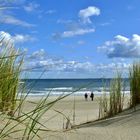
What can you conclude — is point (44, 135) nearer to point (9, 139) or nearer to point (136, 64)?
point (9, 139)

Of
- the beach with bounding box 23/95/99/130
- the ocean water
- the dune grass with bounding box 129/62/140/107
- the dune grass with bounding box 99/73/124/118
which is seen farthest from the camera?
the dune grass with bounding box 129/62/140/107

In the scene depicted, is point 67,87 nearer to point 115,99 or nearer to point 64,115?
point 115,99

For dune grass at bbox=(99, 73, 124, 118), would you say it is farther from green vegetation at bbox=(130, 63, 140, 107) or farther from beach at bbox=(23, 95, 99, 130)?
beach at bbox=(23, 95, 99, 130)

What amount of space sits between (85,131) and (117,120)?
133cm

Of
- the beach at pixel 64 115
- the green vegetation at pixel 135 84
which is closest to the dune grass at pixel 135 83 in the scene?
the green vegetation at pixel 135 84

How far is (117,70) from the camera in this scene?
731 centimetres

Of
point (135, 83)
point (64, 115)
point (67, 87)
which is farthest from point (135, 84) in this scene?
point (67, 87)

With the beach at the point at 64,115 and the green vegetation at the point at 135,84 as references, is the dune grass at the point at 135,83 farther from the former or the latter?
the beach at the point at 64,115

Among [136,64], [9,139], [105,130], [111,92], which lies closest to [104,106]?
[111,92]

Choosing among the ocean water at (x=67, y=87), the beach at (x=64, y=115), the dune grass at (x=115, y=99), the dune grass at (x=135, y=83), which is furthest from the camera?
the dune grass at (x=135, y=83)

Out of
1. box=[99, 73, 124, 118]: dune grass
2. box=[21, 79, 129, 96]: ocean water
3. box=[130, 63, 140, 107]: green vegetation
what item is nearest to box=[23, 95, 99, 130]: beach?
box=[21, 79, 129, 96]: ocean water

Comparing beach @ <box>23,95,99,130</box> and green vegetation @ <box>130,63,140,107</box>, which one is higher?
green vegetation @ <box>130,63,140,107</box>

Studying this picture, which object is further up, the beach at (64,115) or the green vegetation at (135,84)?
the green vegetation at (135,84)

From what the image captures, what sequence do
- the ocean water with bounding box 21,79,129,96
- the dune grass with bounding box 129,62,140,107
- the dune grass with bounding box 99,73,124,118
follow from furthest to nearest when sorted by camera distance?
the dune grass with bounding box 129,62,140,107 < the dune grass with bounding box 99,73,124,118 < the ocean water with bounding box 21,79,129,96
